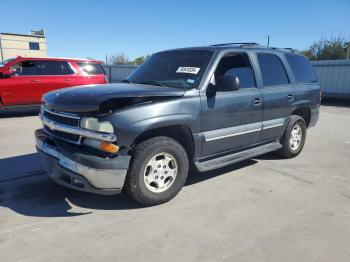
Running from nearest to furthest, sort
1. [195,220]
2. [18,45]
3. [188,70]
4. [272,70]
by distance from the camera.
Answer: [195,220] < [188,70] < [272,70] < [18,45]

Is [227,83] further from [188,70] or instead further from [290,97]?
[290,97]

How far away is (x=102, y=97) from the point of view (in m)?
3.60

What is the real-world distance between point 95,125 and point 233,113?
1984 millimetres

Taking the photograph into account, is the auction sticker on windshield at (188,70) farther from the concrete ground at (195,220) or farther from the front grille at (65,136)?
the front grille at (65,136)

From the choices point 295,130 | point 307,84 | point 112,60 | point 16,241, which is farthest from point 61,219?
point 112,60

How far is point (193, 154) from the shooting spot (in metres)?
4.39

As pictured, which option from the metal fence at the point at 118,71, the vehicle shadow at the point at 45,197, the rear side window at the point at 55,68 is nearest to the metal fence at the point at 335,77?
the rear side window at the point at 55,68

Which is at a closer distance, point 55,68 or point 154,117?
point 154,117

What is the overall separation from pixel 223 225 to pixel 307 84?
12.8ft

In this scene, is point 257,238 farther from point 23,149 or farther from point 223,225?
point 23,149

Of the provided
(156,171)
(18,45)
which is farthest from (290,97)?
(18,45)

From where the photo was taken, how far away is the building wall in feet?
158

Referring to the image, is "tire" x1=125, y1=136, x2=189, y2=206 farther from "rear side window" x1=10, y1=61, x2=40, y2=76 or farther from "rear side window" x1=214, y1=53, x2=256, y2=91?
"rear side window" x1=10, y1=61, x2=40, y2=76

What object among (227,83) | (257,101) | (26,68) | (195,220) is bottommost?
(195,220)
